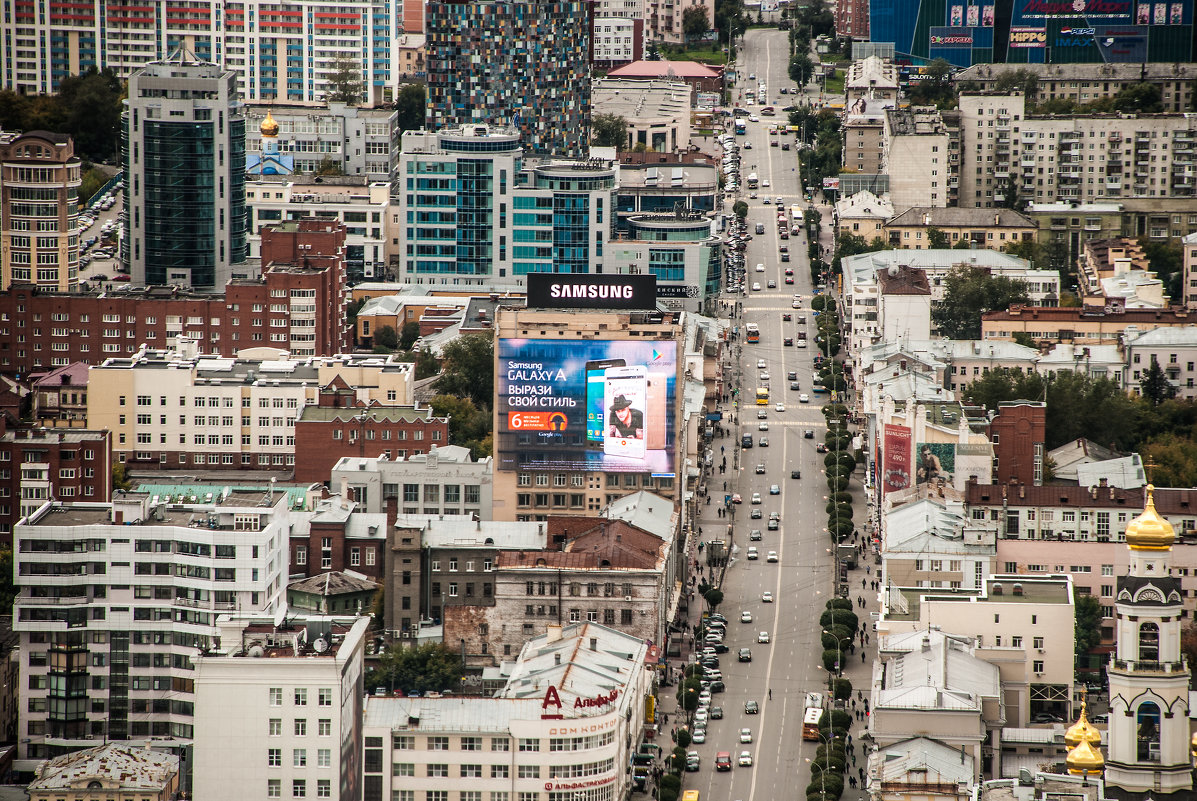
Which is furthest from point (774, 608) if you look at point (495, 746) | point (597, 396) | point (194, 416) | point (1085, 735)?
point (1085, 735)

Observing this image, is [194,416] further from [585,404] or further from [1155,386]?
Answer: [1155,386]

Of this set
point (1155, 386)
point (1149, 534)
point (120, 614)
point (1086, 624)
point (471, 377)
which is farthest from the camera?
point (1155, 386)

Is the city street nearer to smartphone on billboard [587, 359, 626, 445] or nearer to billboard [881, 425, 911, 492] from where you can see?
billboard [881, 425, 911, 492]

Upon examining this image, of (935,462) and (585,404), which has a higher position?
(585,404)

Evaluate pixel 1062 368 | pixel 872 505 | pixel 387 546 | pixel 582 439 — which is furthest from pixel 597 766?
pixel 1062 368

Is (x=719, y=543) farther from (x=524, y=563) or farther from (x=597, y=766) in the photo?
(x=597, y=766)

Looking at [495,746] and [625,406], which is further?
[625,406]
